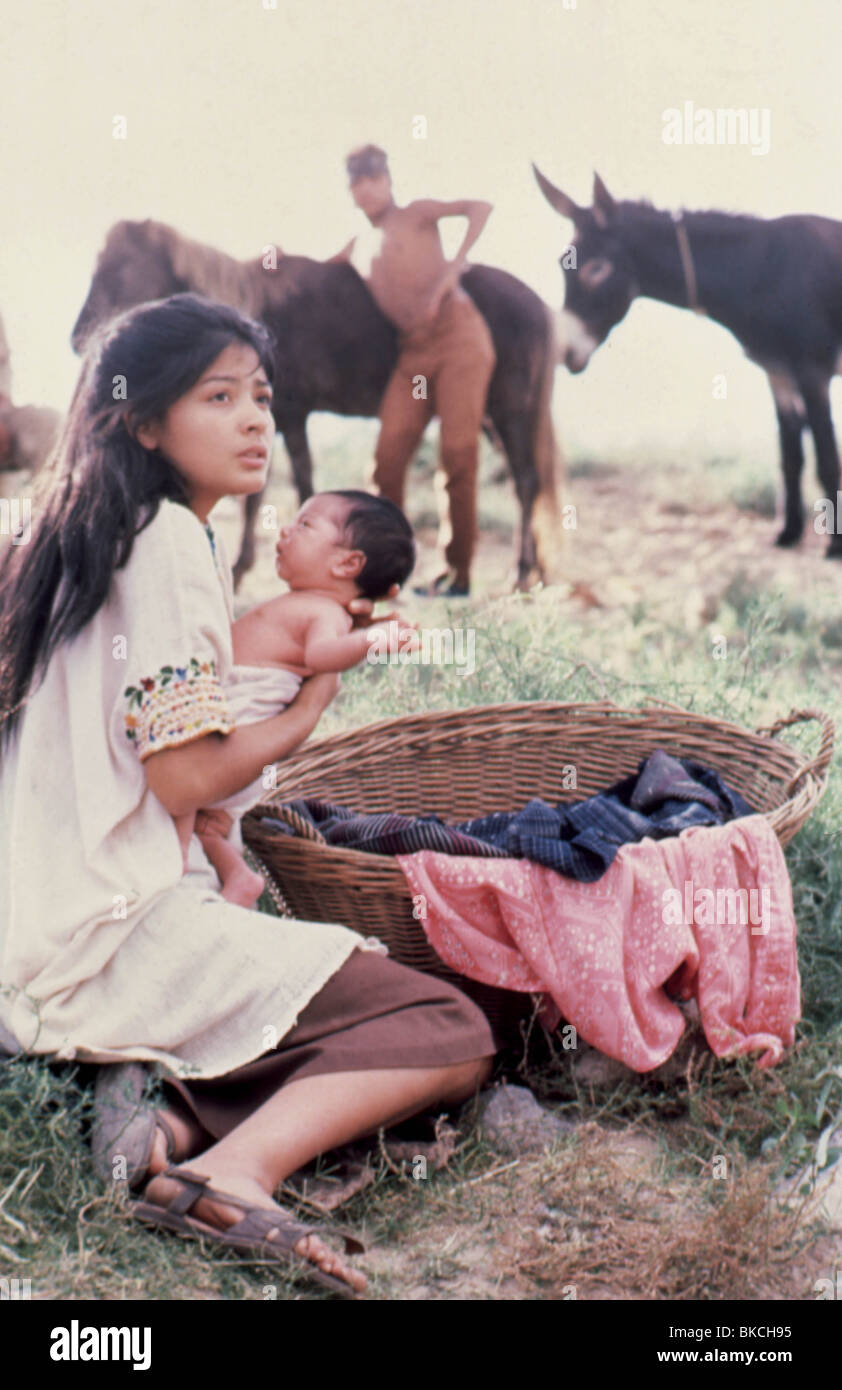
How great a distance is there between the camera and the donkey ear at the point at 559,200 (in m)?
5.52

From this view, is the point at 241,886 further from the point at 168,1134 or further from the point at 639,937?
the point at 639,937

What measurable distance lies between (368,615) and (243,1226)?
1.27m

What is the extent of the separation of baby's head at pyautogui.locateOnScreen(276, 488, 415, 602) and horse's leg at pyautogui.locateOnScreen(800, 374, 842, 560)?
3.36 meters

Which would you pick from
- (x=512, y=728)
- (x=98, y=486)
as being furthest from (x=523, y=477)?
(x=98, y=486)

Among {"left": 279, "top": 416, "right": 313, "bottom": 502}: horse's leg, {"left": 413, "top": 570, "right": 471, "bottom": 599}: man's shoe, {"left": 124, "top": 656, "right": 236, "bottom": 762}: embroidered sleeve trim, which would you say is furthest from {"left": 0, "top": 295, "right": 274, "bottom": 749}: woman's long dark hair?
{"left": 413, "top": 570, "right": 471, "bottom": 599}: man's shoe

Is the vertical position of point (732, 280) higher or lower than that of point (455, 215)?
lower

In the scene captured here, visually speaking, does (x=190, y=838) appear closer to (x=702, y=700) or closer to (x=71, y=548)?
(x=71, y=548)

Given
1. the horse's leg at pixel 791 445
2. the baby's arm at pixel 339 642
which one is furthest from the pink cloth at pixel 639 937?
the horse's leg at pixel 791 445

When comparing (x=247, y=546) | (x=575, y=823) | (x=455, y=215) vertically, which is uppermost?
(x=455, y=215)

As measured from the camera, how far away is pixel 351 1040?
2270 millimetres

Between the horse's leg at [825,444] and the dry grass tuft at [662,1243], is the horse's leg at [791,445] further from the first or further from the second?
the dry grass tuft at [662,1243]

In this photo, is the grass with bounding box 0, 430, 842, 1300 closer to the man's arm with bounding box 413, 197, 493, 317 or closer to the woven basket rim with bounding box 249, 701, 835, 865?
the woven basket rim with bounding box 249, 701, 835, 865

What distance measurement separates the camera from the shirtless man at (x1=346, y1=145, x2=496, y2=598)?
17.7 feet

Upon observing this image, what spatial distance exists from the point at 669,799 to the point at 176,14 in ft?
12.5
